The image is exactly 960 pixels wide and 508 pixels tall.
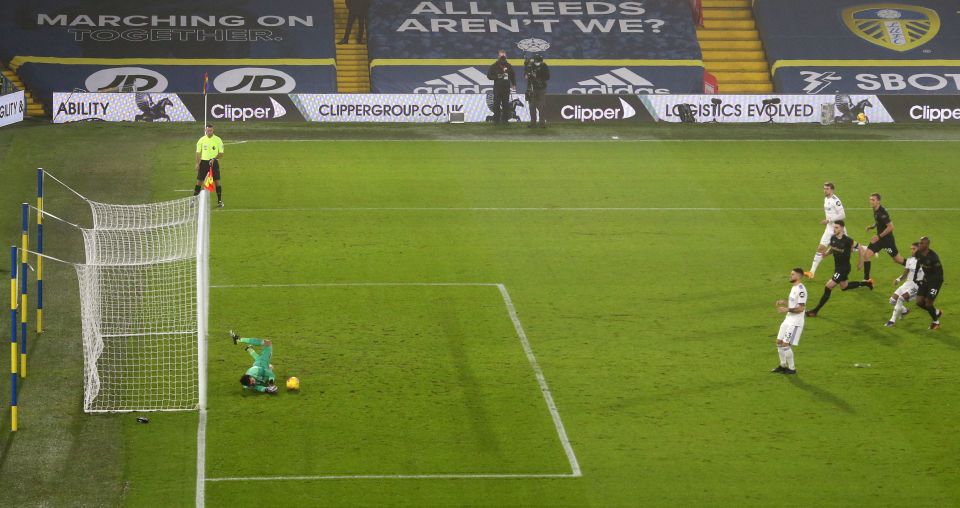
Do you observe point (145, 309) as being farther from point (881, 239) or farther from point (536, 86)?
point (536, 86)

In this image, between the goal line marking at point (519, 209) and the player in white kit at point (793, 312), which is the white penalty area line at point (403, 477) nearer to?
the player in white kit at point (793, 312)

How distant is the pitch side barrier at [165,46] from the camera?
51812 mm

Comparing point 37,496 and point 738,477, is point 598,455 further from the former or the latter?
point 37,496

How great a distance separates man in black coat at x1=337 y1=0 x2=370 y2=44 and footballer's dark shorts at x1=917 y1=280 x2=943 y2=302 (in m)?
33.2


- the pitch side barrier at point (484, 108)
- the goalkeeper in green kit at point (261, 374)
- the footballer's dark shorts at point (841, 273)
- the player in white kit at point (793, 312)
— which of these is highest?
the pitch side barrier at point (484, 108)

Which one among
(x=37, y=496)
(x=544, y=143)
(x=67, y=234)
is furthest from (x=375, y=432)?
(x=544, y=143)

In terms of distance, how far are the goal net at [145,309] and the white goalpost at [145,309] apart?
2 cm

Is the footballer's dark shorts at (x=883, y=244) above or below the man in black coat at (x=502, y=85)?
below

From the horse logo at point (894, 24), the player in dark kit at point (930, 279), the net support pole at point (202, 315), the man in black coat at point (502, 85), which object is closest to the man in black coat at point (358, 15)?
the man in black coat at point (502, 85)

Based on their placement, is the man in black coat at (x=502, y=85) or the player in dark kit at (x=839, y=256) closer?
the player in dark kit at (x=839, y=256)

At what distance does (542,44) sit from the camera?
5606 cm

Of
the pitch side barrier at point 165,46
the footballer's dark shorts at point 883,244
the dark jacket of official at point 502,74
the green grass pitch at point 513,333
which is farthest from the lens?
the pitch side barrier at point 165,46

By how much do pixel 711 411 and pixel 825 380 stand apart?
9.04 ft

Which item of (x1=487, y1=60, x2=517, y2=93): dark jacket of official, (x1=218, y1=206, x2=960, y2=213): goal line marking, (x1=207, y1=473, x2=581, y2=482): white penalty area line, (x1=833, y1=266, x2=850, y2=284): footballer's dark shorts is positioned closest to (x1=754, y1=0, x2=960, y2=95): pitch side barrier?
(x1=487, y1=60, x2=517, y2=93): dark jacket of official
